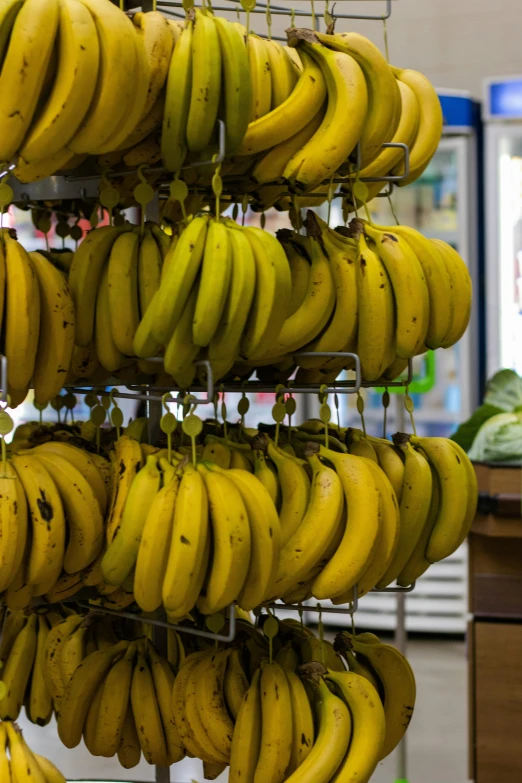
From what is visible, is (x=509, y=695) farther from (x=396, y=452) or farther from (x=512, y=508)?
(x=396, y=452)

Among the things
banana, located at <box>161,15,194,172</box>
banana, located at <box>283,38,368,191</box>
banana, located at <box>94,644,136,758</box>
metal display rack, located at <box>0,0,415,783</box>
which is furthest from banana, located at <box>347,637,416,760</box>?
banana, located at <box>161,15,194,172</box>

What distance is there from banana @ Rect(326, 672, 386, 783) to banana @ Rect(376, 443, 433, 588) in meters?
0.21

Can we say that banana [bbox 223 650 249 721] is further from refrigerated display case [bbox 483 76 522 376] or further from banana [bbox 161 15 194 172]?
refrigerated display case [bbox 483 76 522 376]

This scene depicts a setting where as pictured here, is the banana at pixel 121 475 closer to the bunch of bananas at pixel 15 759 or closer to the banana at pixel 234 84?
the bunch of bananas at pixel 15 759

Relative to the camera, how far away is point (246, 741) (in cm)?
162

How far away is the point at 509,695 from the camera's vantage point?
111 inches

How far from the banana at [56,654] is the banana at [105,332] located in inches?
25.1

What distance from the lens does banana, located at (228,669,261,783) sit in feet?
5.34

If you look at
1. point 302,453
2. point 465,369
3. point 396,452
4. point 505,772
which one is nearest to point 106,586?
point 302,453

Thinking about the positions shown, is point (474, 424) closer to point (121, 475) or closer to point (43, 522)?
point (121, 475)

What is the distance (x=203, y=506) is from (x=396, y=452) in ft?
1.87

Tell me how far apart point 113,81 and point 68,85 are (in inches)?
2.8

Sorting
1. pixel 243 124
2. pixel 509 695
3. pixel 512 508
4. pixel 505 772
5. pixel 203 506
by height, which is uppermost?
pixel 243 124

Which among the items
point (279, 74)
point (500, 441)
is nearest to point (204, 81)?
point (279, 74)
